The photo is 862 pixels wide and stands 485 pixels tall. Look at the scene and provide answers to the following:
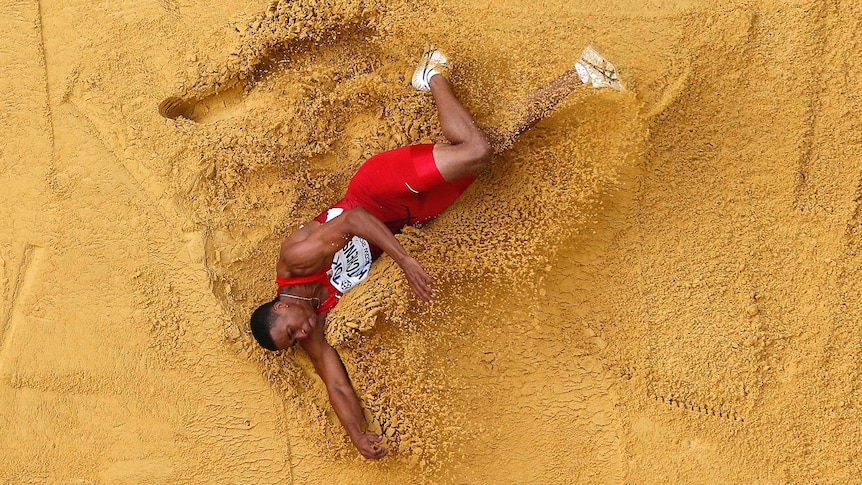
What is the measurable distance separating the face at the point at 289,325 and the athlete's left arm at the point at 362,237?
0.63 feet

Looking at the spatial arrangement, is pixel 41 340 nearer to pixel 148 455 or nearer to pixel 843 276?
pixel 148 455

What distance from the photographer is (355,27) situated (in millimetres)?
2807

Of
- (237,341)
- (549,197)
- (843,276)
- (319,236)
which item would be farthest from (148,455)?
(843,276)

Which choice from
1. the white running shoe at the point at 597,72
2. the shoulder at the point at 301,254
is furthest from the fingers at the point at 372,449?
the white running shoe at the point at 597,72

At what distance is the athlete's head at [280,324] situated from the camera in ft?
8.30

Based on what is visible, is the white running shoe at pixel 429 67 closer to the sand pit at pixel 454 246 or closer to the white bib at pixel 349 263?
the sand pit at pixel 454 246

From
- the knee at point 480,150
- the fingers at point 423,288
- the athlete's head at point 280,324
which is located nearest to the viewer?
the fingers at point 423,288

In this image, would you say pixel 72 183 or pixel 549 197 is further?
pixel 72 183

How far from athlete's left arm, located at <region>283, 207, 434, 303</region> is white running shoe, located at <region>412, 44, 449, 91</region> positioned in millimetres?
616

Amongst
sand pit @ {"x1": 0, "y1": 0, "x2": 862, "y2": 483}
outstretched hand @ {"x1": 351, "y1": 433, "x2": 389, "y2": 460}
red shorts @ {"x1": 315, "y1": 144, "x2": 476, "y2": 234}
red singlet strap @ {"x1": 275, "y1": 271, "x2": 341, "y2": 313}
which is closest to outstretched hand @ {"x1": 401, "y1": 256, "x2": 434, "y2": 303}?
sand pit @ {"x1": 0, "y1": 0, "x2": 862, "y2": 483}

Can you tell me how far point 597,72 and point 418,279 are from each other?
1.06m

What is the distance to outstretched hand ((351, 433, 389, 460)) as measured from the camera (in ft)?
8.39

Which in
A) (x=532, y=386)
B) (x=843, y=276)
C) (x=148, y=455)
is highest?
(x=843, y=276)

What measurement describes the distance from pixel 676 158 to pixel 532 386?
3.72 feet
